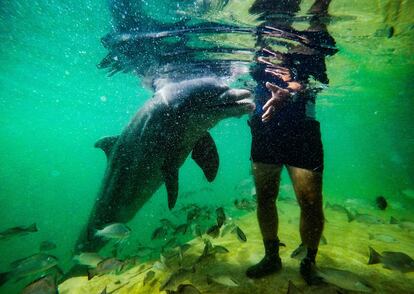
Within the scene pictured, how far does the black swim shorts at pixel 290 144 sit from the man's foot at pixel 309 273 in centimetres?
137

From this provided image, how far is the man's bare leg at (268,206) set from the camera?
442cm

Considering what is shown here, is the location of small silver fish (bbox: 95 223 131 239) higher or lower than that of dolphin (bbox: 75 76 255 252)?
lower

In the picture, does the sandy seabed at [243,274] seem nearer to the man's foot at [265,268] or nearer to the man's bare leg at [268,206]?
the man's foot at [265,268]

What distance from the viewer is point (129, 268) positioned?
632 centimetres

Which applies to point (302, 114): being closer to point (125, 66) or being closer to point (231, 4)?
point (231, 4)

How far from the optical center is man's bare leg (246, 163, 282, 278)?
4418 mm

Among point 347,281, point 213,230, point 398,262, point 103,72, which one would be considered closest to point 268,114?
point 213,230

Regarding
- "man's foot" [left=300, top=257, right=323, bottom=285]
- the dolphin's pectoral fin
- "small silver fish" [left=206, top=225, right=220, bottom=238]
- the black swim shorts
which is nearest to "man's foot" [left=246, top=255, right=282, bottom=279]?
"man's foot" [left=300, top=257, right=323, bottom=285]

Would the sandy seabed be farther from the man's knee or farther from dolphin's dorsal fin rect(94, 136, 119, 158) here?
dolphin's dorsal fin rect(94, 136, 119, 158)

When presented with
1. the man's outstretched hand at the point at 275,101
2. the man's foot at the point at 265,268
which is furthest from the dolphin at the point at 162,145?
the man's foot at the point at 265,268

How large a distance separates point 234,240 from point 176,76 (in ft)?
30.1

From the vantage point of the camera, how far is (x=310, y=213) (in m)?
4.16

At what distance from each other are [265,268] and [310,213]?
1.09m

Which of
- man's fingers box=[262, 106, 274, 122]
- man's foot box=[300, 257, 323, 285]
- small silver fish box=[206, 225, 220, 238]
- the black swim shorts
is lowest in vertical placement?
man's foot box=[300, 257, 323, 285]
